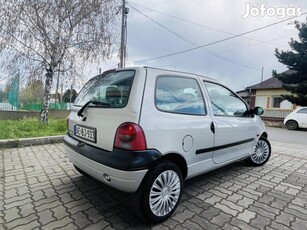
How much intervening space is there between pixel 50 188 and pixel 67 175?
48cm

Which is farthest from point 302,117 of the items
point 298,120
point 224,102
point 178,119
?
point 178,119

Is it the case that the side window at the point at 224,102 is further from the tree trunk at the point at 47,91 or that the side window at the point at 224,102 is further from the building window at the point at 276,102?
the building window at the point at 276,102

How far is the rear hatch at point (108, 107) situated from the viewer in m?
2.14

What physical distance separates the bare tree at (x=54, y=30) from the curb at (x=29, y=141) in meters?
2.88

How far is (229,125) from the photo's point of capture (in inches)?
124

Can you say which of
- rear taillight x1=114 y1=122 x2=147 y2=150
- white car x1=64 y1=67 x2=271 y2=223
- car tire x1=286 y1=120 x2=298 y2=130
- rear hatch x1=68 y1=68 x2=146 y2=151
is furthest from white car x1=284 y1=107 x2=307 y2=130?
rear taillight x1=114 y1=122 x2=147 y2=150

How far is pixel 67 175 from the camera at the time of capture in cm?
345

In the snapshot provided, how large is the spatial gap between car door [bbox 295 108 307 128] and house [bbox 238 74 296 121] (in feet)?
20.0

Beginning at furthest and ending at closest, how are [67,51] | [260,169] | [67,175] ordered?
[67,51]
[260,169]
[67,175]

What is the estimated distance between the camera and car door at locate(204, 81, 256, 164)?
117 inches

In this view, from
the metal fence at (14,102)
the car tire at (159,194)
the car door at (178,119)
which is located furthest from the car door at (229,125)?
the metal fence at (14,102)

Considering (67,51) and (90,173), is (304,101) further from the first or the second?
(90,173)

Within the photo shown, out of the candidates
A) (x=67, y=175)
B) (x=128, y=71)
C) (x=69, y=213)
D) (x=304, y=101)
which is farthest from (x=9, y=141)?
(x=304, y=101)

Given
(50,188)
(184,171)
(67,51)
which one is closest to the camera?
(184,171)
